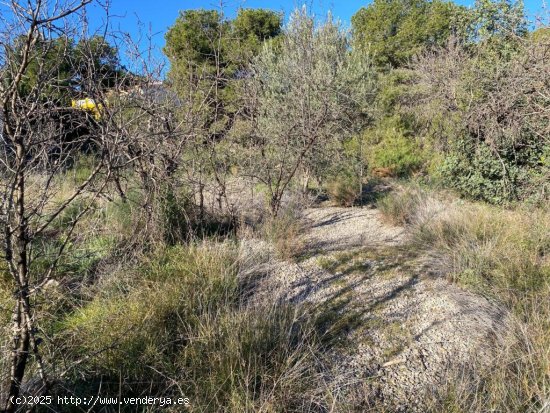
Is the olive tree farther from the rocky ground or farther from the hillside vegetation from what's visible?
the rocky ground

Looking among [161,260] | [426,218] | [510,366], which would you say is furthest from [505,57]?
[161,260]

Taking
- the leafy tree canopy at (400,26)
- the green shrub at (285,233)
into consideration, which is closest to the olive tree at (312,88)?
the green shrub at (285,233)

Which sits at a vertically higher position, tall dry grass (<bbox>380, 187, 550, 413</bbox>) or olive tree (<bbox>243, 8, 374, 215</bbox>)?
olive tree (<bbox>243, 8, 374, 215</bbox>)

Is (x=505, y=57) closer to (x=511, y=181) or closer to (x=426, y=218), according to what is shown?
(x=511, y=181)

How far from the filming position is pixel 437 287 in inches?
137

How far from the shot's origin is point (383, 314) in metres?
3.04

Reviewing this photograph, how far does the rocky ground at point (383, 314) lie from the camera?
2285 mm

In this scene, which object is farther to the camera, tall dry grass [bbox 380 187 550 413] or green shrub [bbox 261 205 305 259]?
green shrub [bbox 261 205 305 259]

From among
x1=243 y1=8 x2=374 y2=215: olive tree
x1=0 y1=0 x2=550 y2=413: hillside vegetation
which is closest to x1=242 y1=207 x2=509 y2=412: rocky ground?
x1=0 y1=0 x2=550 y2=413: hillside vegetation

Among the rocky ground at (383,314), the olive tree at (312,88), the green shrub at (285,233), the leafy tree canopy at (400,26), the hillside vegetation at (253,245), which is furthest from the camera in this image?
the leafy tree canopy at (400,26)

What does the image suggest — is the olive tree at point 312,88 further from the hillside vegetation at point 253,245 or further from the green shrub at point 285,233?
the green shrub at point 285,233

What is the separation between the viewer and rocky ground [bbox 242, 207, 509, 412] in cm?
229

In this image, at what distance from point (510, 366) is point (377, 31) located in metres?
17.3

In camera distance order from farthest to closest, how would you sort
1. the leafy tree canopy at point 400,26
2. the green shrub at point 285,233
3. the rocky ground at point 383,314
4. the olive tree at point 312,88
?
the leafy tree canopy at point 400,26
the olive tree at point 312,88
the green shrub at point 285,233
the rocky ground at point 383,314
